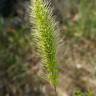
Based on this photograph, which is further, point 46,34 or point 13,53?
point 13,53

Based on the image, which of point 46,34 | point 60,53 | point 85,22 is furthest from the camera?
point 85,22

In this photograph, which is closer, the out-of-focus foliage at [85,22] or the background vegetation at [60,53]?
the background vegetation at [60,53]

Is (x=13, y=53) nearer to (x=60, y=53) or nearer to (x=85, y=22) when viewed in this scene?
(x=60, y=53)

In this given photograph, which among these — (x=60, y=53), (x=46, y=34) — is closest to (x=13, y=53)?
(x=60, y=53)

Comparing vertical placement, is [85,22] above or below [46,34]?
below

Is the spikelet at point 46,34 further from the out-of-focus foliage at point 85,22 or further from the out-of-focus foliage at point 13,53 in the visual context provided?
the out-of-focus foliage at point 85,22

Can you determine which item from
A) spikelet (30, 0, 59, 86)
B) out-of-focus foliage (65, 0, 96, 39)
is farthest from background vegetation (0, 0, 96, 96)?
spikelet (30, 0, 59, 86)

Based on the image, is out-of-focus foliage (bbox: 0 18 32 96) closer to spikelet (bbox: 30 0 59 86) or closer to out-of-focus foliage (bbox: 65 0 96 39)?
out-of-focus foliage (bbox: 65 0 96 39)

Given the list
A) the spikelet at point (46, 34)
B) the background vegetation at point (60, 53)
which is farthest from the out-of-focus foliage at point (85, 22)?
the spikelet at point (46, 34)

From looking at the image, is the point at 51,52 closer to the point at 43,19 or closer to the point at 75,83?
the point at 43,19
